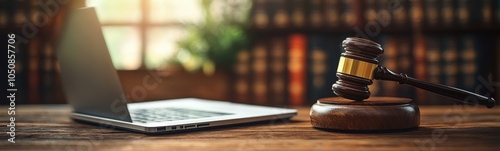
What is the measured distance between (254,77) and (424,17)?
119 cm

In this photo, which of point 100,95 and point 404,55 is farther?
point 404,55

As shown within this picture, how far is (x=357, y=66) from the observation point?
0.86m

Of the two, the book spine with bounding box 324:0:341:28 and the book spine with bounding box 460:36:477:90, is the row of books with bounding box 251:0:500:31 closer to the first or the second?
the book spine with bounding box 324:0:341:28

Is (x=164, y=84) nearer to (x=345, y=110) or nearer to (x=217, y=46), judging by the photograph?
(x=217, y=46)

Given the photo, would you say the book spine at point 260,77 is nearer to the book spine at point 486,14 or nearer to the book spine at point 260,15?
the book spine at point 260,15

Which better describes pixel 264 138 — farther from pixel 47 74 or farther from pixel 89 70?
pixel 47 74

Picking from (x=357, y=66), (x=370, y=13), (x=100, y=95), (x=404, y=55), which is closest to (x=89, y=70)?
(x=100, y=95)

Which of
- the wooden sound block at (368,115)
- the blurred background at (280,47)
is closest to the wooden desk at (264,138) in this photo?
the wooden sound block at (368,115)

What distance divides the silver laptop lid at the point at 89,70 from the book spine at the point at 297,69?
2.50 metres

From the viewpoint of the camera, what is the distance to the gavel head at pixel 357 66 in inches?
33.4

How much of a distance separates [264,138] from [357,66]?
8.1 inches

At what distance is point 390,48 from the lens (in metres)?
3.48

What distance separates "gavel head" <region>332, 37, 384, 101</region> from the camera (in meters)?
0.85

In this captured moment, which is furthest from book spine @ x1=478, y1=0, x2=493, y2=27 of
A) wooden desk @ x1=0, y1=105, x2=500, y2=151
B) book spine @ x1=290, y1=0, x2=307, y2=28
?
wooden desk @ x1=0, y1=105, x2=500, y2=151
